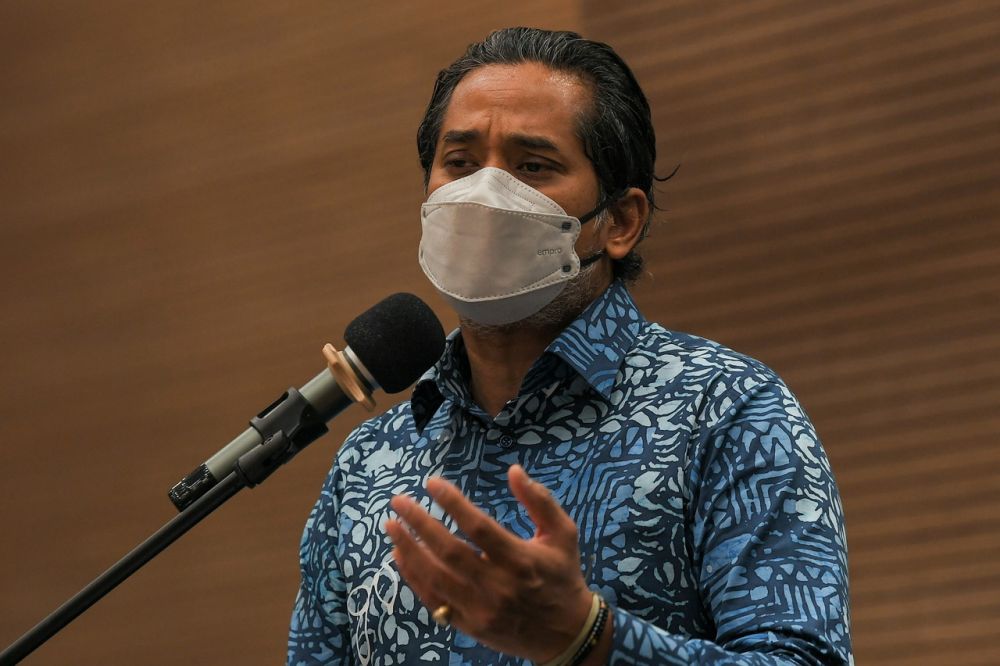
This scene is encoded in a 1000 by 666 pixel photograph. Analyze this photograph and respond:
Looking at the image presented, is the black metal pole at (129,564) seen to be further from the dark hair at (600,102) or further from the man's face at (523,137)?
the dark hair at (600,102)

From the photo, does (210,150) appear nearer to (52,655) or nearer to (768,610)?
(52,655)

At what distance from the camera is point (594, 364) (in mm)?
1797

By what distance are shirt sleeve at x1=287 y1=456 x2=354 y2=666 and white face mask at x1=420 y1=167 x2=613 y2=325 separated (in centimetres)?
40

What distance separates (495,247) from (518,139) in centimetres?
19

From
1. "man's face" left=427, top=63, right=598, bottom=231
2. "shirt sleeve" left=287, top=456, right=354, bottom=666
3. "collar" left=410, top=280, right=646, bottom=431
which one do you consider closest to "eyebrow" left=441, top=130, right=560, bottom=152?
"man's face" left=427, top=63, right=598, bottom=231

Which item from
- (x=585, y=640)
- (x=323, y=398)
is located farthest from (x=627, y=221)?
(x=585, y=640)

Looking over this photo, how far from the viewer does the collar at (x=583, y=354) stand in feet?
5.90

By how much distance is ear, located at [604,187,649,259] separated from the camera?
2.00 m

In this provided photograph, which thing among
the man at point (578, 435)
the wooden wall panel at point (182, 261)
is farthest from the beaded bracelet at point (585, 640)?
the wooden wall panel at point (182, 261)

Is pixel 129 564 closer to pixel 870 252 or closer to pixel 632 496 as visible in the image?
pixel 632 496

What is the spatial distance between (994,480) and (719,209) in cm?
73

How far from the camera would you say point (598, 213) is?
1952 millimetres

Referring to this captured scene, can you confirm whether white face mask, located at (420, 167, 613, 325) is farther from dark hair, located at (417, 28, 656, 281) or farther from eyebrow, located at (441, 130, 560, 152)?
dark hair, located at (417, 28, 656, 281)

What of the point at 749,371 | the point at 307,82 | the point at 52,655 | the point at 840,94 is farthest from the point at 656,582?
the point at 52,655
